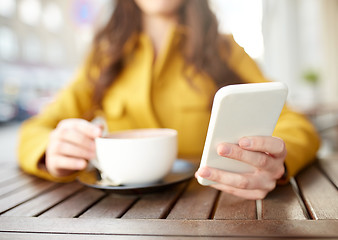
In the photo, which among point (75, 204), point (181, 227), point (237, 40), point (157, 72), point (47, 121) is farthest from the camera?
point (237, 40)

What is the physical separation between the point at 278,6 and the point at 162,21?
19.1ft

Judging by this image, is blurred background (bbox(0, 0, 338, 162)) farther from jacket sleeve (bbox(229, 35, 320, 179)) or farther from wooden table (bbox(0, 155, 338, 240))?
wooden table (bbox(0, 155, 338, 240))

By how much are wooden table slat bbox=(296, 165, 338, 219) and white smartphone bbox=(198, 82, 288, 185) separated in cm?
10

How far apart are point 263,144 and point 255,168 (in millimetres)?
53

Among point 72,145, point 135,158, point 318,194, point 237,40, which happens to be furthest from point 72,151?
point 237,40

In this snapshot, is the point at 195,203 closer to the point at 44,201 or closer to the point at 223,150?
the point at 223,150

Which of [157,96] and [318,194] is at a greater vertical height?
[157,96]

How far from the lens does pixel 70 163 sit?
0.54 meters

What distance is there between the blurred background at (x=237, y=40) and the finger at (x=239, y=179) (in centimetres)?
67

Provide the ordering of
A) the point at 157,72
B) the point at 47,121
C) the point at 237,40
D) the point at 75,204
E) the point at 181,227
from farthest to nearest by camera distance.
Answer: the point at 237,40 < the point at 157,72 < the point at 47,121 < the point at 75,204 < the point at 181,227

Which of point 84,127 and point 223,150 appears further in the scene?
point 84,127

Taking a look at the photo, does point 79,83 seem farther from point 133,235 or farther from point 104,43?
point 133,235

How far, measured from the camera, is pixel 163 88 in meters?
0.94

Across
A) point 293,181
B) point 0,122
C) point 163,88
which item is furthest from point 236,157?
point 0,122
